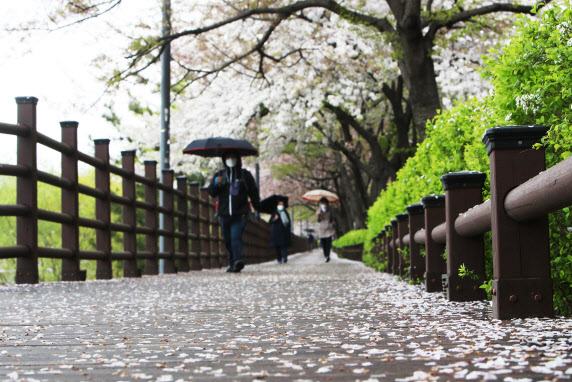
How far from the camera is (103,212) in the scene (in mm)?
10320

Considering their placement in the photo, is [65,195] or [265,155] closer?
[65,195]

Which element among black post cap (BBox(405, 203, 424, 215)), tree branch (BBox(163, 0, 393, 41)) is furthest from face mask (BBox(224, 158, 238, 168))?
black post cap (BBox(405, 203, 424, 215))

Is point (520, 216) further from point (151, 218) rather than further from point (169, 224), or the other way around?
point (169, 224)

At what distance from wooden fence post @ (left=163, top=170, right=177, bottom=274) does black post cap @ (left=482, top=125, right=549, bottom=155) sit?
10.4 metres

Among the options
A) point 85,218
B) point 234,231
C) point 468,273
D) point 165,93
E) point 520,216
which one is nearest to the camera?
point 520,216

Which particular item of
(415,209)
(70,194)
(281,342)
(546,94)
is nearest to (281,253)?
(70,194)

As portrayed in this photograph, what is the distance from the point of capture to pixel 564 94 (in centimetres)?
366

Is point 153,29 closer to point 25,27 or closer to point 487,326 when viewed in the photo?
point 25,27

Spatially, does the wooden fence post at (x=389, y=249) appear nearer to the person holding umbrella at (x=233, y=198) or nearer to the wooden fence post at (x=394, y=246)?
the wooden fence post at (x=394, y=246)

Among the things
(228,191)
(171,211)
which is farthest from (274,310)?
(171,211)

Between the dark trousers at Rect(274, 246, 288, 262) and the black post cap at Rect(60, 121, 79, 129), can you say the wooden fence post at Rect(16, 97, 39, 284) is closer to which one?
the black post cap at Rect(60, 121, 79, 129)

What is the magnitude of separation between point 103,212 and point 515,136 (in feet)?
24.5

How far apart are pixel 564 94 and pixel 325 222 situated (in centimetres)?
2033

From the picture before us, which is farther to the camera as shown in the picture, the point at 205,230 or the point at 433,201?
the point at 205,230
